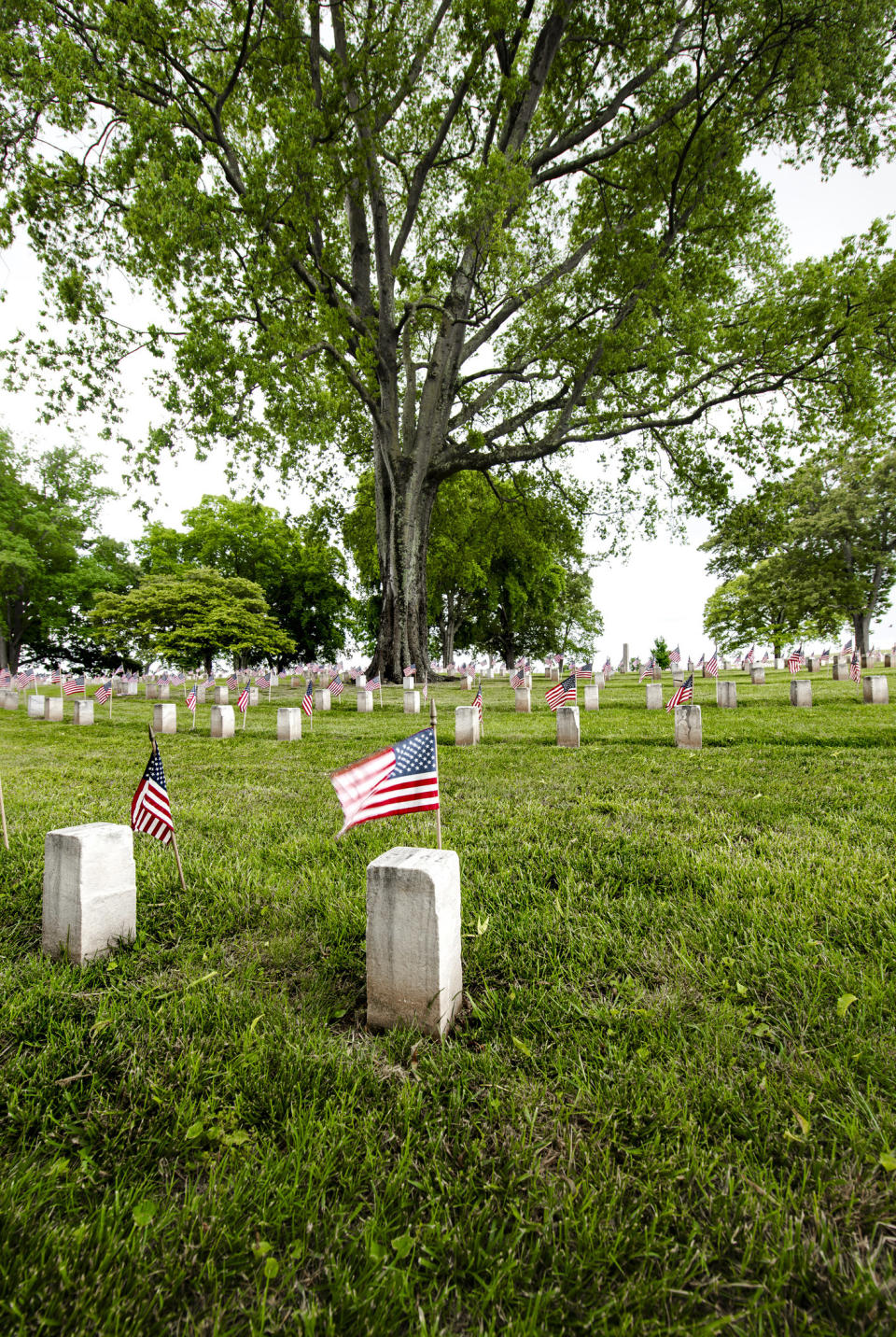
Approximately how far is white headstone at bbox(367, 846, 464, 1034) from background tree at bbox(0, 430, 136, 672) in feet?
130

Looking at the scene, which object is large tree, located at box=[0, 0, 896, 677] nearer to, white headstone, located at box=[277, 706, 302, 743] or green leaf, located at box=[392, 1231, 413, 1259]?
white headstone, located at box=[277, 706, 302, 743]

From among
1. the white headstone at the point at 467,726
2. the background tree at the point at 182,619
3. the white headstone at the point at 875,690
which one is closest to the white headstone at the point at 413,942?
the white headstone at the point at 467,726

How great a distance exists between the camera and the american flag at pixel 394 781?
2523 millimetres

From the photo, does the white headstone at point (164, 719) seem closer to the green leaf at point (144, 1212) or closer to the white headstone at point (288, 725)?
the white headstone at point (288, 725)

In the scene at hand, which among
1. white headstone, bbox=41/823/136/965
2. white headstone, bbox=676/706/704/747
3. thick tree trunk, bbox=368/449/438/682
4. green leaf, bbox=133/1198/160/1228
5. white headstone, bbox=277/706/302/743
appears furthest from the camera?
thick tree trunk, bbox=368/449/438/682

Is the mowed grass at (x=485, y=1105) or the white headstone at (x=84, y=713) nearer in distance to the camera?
the mowed grass at (x=485, y=1105)

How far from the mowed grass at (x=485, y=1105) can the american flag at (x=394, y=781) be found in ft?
2.83

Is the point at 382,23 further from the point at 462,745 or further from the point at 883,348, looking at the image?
the point at 462,745

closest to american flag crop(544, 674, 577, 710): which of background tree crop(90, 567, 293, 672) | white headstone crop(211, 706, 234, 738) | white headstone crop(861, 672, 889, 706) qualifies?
white headstone crop(211, 706, 234, 738)

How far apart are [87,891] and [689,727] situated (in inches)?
300

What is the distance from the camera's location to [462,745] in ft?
30.6

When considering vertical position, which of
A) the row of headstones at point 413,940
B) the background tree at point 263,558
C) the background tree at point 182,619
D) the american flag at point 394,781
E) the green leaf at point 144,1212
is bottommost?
the green leaf at point 144,1212

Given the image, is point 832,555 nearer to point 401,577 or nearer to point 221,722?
point 401,577

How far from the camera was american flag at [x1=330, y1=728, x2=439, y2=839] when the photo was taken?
2.52m
